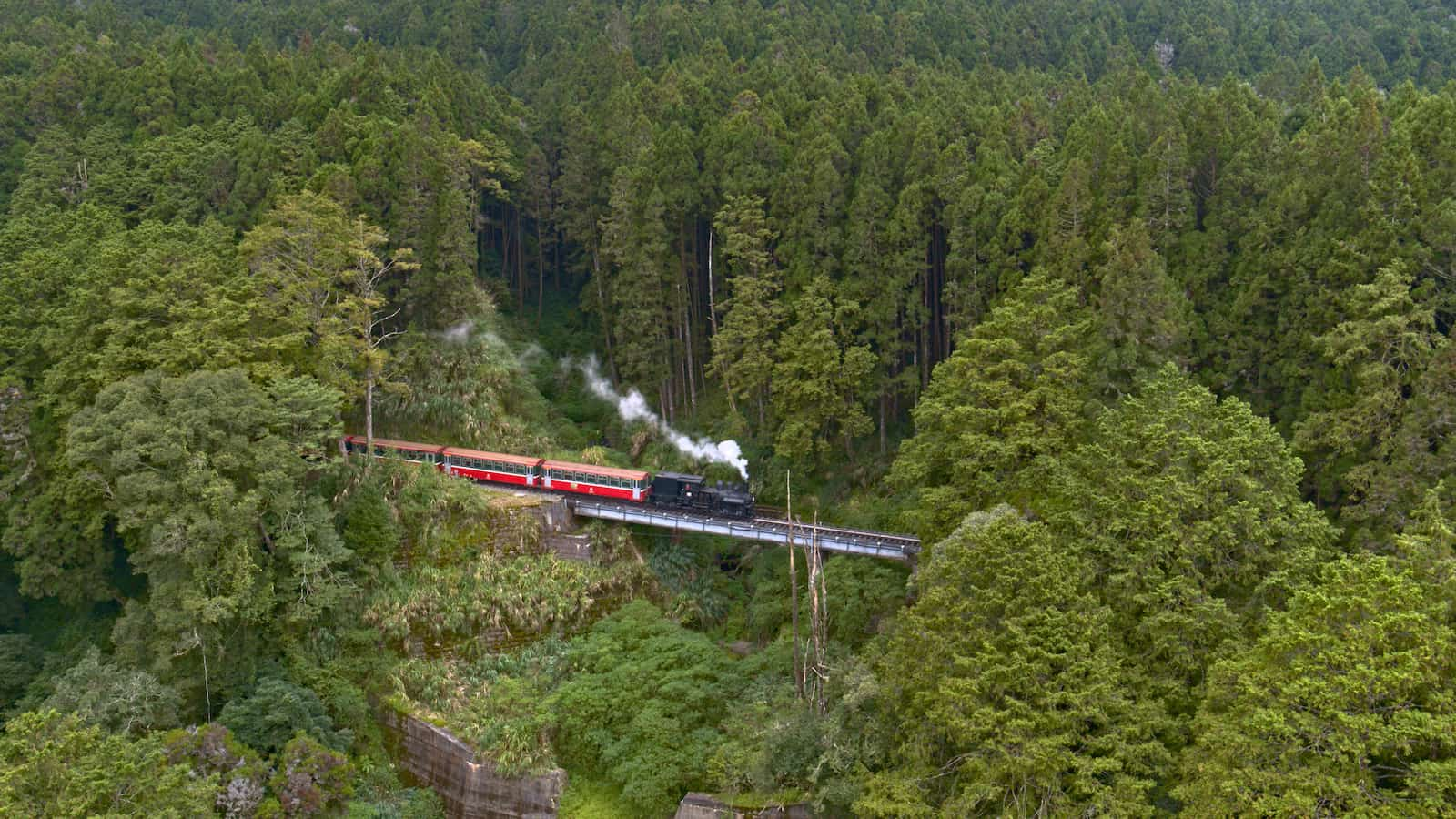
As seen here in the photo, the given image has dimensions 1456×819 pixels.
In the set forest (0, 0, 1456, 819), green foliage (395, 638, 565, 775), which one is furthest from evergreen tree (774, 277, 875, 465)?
green foliage (395, 638, 565, 775)

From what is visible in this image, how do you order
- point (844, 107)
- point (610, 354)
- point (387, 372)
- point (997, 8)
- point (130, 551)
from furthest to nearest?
1. point (997, 8)
2. point (610, 354)
3. point (844, 107)
4. point (387, 372)
5. point (130, 551)

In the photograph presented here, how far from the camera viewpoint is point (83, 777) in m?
19.3

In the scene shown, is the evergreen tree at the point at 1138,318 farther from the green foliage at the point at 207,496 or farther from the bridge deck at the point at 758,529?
the green foliage at the point at 207,496

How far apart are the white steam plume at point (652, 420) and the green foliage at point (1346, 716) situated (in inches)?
785

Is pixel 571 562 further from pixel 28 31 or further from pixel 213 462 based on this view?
pixel 28 31

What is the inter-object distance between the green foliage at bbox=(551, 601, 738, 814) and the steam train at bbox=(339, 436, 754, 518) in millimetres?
4818

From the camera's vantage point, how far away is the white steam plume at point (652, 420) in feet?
120

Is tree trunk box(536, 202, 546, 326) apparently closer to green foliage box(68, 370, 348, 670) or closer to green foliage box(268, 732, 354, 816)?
green foliage box(68, 370, 348, 670)

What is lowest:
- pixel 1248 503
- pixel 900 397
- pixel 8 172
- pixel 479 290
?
pixel 1248 503

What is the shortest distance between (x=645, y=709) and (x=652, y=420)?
15.6 metres

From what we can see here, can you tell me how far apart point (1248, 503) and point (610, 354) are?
26.2 m

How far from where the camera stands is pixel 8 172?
140ft

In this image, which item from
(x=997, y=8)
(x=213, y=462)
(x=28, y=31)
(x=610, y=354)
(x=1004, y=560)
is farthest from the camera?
(x=997, y=8)

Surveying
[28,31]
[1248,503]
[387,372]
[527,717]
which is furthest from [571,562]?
[28,31]
